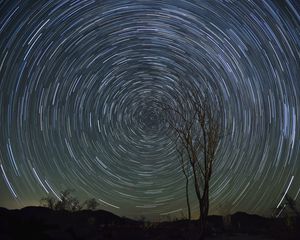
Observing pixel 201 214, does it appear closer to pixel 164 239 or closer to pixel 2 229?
pixel 164 239

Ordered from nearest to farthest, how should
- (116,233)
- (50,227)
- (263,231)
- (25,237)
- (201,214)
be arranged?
(25,237) → (50,227) → (201,214) → (116,233) → (263,231)

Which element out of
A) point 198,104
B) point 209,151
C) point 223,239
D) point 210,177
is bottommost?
point 223,239

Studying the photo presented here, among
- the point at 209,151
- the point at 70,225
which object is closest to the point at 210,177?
the point at 209,151

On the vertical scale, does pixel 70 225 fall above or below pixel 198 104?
below

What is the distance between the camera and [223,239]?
634 inches

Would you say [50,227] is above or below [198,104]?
below

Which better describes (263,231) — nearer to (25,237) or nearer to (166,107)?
(166,107)

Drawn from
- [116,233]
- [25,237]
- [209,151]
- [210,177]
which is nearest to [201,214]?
[210,177]

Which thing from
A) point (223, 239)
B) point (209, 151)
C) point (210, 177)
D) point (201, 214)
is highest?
point (209, 151)

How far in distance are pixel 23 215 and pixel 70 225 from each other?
255 centimetres

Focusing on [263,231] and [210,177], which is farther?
[263,231]

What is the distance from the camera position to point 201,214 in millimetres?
14805

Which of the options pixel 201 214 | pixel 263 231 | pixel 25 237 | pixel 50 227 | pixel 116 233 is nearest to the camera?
pixel 25 237

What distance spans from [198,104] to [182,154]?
99.9 inches
